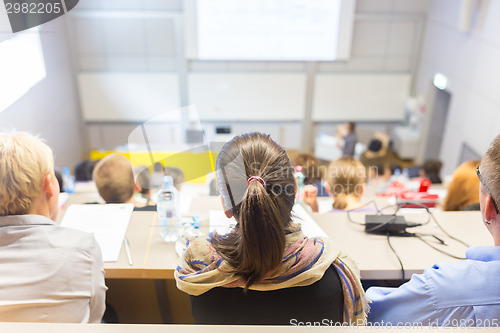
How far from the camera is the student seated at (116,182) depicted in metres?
1.77

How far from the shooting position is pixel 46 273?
0.95 m

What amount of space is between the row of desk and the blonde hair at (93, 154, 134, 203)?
29 centimetres

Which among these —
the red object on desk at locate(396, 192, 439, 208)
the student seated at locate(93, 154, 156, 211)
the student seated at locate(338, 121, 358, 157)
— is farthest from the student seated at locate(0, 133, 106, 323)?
the student seated at locate(338, 121, 358, 157)

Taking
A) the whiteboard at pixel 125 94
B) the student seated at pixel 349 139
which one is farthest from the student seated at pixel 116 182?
the student seated at pixel 349 139

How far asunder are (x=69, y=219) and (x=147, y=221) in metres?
0.25

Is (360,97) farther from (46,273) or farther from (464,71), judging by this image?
(46,273)

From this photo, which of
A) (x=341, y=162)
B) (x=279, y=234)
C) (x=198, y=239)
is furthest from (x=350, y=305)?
(x=341, y=162)

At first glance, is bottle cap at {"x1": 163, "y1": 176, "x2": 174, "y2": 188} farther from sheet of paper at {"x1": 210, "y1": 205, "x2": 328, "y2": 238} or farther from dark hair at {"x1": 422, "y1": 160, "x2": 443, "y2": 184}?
dark hair at {"x1": 422, "y1": 160, "x2": 443, "y2": 184}

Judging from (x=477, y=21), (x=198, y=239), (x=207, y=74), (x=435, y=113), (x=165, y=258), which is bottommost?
(x=435, y=113)

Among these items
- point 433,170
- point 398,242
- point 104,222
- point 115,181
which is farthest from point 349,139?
point 104,222

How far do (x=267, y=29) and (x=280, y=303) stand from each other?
435 centimetres

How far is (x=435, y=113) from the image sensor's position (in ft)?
16.4

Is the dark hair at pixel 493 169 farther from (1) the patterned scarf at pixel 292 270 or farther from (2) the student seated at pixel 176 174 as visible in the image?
(2) the student seated at pixel 176 174

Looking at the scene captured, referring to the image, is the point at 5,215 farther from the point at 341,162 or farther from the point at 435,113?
the point at 435,113
